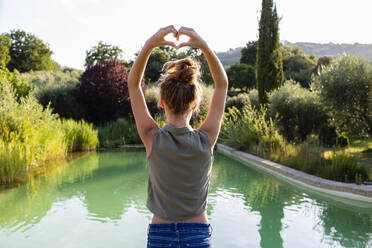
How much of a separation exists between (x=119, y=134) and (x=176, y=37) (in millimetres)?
11578

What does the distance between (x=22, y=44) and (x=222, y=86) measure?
40997 mm

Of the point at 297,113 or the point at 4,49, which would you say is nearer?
the point at 297,113

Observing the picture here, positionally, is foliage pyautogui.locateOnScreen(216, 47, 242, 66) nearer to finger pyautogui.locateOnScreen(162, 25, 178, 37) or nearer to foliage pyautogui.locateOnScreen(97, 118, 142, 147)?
foliage pyautogui.locateOnScreen(97, 118, 142, 147)

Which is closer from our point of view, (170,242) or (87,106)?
(170,242)

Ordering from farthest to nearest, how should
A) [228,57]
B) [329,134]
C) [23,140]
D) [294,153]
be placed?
1. [228,57]
2. [329,134]
3. [23,140]
4. [294,153]

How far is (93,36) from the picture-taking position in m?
31.6

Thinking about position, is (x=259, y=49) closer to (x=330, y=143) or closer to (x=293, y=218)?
(x=330, y=143)

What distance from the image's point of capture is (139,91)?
1260 millimetres

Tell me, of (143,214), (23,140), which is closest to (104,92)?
(23,140)

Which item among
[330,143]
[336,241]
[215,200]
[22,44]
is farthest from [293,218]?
[22,44]

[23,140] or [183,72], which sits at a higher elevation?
[183,72]

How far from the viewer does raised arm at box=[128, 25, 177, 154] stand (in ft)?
3.78

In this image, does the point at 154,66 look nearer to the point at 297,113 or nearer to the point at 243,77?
the point at 243,77

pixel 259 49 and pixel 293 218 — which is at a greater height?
pixel 259 49
